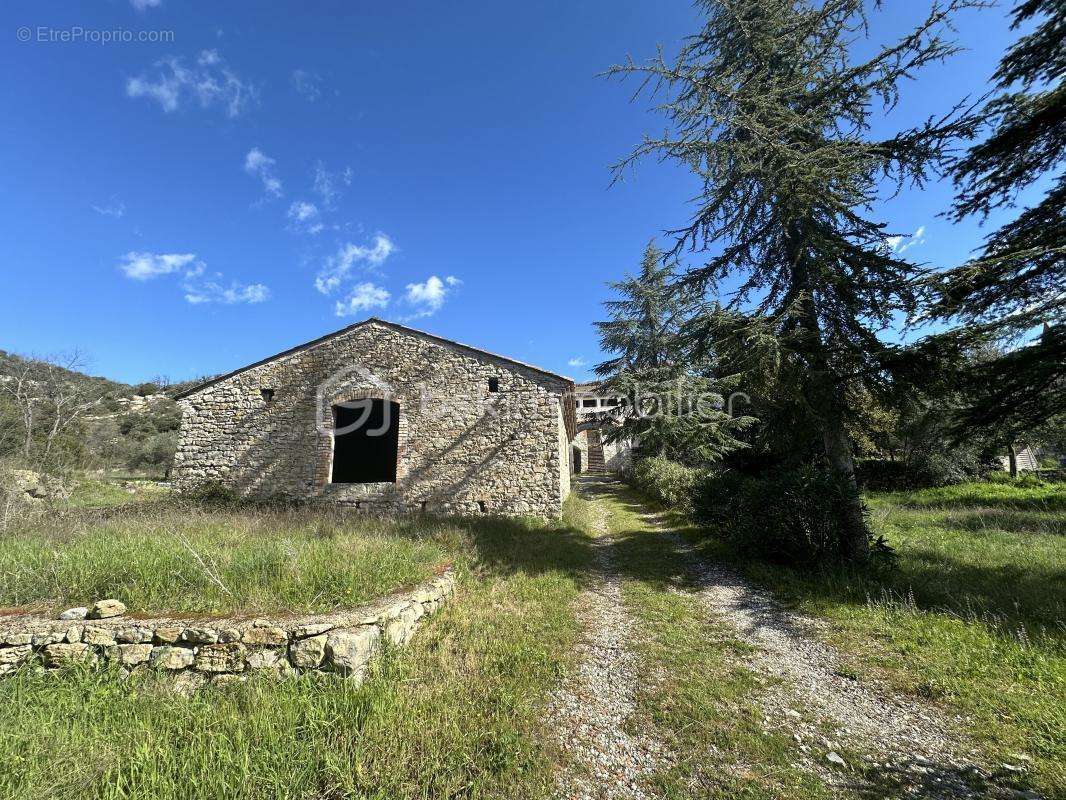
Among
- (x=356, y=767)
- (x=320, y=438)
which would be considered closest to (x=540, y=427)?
(x=320, y=438)

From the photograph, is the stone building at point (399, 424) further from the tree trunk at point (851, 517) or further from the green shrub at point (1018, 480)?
the green shrub at point (1018, 480)

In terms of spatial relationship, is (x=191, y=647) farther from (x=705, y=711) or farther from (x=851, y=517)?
(x=851, y=517)

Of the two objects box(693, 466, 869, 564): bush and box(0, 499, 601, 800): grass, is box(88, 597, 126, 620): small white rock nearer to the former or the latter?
box(0, 499, 601, 800): grass

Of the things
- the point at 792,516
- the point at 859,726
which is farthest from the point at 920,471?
the point at 859,726

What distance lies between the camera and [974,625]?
4129 millimetres

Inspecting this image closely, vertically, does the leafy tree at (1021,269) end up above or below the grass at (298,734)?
above

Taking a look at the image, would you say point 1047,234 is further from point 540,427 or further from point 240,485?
point 240,485

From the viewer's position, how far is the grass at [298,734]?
2314mm

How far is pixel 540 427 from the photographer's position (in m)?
10.6

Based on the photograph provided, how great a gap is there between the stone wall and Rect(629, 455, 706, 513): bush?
9.76m

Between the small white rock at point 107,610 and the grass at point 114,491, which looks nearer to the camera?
the small white rock at point 107,610

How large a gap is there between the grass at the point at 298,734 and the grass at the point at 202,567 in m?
0.75

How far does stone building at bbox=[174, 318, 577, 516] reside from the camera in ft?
34.7

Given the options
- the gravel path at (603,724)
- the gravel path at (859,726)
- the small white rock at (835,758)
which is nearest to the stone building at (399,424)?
the gravel path at (603,724)
